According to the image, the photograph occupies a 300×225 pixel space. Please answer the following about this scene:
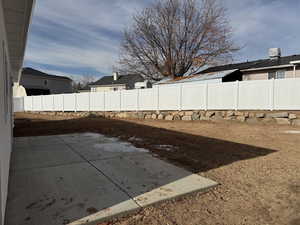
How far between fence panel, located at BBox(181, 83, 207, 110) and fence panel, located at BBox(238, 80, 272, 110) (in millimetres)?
1964

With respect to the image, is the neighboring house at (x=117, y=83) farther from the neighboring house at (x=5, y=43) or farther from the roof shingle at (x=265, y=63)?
the neighboring house at (x=5, y=43)

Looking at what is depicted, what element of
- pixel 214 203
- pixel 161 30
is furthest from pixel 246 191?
pixel 161 30

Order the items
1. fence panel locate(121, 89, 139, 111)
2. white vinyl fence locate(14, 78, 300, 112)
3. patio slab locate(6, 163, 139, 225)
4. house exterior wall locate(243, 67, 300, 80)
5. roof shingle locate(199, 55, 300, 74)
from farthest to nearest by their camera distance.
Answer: roof shingle locate(199, 55, 300, 74) < house exterior wall locate(243, 67, 300, 80) < fence panel locate(121, 89, 139, 111) < white vinyl fence locate(14, 78, 300, 112) < patio slab locate(6, 163, 139, 225)

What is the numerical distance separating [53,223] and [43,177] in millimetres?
1377

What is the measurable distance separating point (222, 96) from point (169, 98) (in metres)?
3.33

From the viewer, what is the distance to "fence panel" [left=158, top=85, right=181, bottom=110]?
11.9 m

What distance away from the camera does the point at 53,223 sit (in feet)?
6.42

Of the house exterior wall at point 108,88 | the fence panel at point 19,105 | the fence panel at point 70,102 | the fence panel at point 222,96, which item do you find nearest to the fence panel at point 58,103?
the fence panel at point 70,102

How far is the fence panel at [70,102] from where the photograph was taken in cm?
1824

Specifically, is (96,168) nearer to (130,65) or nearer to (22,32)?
(22,32)

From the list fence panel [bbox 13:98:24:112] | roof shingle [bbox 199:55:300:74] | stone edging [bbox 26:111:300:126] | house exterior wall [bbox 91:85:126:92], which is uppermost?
roof shingle [bbox 199:55:300:74]

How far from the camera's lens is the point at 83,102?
57.0ft

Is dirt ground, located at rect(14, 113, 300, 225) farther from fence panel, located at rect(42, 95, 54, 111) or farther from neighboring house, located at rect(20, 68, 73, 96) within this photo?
neighboring house, located at rect(20, 68, 73, 96)

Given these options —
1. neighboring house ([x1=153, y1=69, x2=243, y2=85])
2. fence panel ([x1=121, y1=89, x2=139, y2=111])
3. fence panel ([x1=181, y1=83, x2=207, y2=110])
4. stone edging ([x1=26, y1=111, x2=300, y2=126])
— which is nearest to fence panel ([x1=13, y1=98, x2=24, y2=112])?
stone edging ([x1=26, y1=111, x2=300, y2=126])
